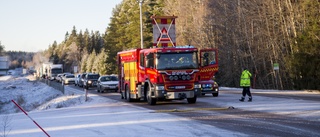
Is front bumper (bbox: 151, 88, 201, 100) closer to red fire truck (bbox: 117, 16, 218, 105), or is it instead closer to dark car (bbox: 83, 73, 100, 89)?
red fire truck (bbox: 117, 16, 218, 105)

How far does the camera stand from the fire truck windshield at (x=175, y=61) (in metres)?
22.8

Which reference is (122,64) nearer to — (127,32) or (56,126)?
(56,126)

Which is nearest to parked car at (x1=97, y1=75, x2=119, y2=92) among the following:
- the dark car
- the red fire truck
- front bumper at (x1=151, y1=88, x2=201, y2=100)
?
the dark car

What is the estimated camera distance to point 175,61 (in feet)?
75.2

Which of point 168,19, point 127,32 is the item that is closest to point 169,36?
point 168,19

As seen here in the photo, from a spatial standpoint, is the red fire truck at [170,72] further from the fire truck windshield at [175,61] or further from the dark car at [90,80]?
the dark car at [90,80]

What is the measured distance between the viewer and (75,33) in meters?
198

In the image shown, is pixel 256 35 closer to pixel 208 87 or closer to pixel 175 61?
pixel 208 87

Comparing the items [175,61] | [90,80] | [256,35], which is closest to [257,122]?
[175,61]

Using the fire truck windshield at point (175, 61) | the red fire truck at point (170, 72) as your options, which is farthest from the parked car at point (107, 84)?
the fire truck windshield at point (175, 61)

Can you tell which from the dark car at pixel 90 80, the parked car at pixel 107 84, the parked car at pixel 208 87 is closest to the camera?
the parked car at pixel 208 87

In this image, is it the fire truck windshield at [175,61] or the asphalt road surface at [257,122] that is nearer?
the asphalt road surface at [257,122]

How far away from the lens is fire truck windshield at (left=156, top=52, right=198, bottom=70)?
74.8 feet

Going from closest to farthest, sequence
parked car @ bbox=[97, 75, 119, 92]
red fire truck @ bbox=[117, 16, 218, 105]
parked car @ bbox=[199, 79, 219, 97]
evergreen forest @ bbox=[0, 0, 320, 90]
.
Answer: red fire truck @ bbox=[117, 16, 218, 105]
parked car @ bbox=[199, 79, 219, 97]
evergreen forest @ bbox=[0, 0, 320, 90]
parked car @ bbox=[97, 75, 119, 92]
